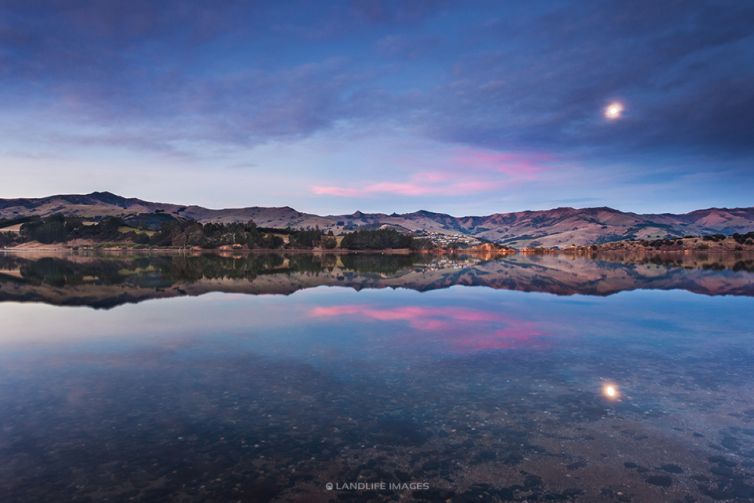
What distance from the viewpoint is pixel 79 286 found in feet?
261

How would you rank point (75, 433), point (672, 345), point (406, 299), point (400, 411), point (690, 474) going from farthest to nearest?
point (406, 299), point (672, 345), point (400, 411), point (75, 433), point (690, 474)

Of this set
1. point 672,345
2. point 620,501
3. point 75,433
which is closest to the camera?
point 620,501

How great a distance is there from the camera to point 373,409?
21.6 m

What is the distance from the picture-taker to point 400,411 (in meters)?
21.4

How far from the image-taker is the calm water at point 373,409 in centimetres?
1528

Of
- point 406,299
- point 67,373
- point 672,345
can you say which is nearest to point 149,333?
point 67,373

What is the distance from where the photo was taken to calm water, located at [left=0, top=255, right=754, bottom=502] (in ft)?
50.1

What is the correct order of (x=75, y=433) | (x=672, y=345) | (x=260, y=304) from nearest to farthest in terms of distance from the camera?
(x=75, y=433) < (x=672, y=345) < (x=260, y=304)

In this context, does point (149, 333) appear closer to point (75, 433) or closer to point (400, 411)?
point (75, 433)

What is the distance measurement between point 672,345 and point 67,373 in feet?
144

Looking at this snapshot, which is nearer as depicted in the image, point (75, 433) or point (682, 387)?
point (75, 433)

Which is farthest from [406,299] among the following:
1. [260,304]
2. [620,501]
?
[620,501]

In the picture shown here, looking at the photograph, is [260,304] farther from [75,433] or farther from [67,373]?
[75,433]

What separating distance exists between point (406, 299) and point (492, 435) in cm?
4850
